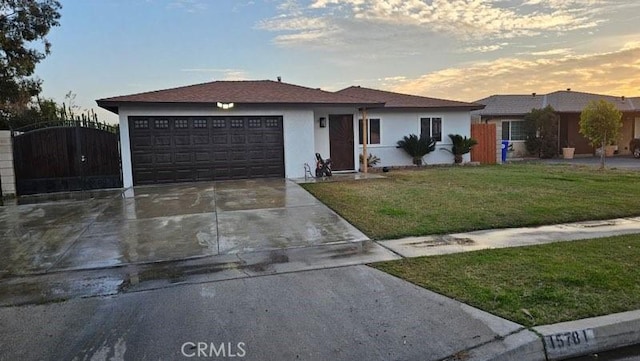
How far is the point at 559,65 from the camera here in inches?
890

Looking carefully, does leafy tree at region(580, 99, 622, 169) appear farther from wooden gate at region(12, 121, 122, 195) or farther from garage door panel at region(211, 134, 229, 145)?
wooden gate at region(12, 121, 122, 195)

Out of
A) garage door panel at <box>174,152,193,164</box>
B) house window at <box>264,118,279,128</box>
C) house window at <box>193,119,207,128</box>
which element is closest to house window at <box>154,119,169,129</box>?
house window at <box>193,119,207,128</box>

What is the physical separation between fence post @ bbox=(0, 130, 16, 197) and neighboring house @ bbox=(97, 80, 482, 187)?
9.23 ft

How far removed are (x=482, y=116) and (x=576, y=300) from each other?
20682 mm

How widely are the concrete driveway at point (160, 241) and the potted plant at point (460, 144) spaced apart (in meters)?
10.8

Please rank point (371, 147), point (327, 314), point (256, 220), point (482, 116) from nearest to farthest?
point (327, 314), point (256, 220), point (371, 147), point (482, 116)

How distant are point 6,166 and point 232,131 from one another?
6.63 metres

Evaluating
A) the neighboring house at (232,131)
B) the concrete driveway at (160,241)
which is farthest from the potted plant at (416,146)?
the concrete driveway at (160,241)

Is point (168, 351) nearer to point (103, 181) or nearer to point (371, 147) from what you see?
point (103, 181)

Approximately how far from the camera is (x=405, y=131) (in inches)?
715

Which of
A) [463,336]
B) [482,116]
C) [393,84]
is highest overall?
[393,84]

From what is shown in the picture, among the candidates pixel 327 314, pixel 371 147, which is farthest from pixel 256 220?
pixel 371 147

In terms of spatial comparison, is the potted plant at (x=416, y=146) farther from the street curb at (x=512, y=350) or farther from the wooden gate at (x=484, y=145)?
the street curb at (x=512, y=350)

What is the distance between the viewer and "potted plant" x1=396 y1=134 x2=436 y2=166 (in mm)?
17641
